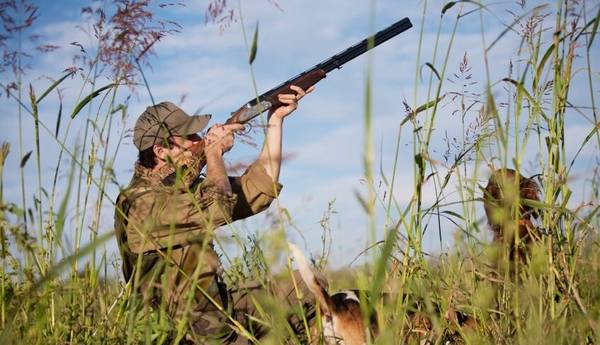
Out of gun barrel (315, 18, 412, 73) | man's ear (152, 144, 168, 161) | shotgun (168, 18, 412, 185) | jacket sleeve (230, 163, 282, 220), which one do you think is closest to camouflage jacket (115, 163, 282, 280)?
jacket sleeve (230, 163, 282, 220)

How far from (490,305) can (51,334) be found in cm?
167

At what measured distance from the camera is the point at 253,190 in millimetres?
3994

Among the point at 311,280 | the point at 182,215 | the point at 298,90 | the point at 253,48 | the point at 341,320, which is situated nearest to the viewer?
the point at 253,48

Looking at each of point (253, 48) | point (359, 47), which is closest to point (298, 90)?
point (359, 47)

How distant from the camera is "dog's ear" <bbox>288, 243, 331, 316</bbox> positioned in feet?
7.07

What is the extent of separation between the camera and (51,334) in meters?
2.52

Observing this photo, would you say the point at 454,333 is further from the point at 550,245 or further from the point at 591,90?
the point at 591,90

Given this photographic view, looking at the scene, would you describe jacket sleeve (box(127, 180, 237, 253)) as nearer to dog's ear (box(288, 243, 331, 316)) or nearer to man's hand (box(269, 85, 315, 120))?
dog's ear (box(288, 243, 331, 316))

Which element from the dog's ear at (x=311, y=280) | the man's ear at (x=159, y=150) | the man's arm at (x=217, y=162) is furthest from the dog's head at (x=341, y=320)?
the man's ear at (x=159, y=150)

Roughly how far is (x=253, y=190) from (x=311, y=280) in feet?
5.39

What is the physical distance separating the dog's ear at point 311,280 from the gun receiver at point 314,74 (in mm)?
1396

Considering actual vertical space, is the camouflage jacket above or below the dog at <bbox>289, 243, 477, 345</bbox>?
above

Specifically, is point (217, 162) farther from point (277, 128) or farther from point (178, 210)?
point (277, 128)

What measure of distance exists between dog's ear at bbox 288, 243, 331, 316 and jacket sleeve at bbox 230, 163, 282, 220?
4.09ft
